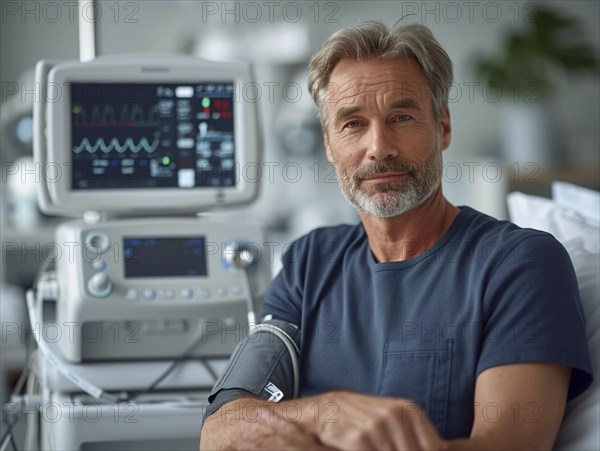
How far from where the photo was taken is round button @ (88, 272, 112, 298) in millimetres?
1634

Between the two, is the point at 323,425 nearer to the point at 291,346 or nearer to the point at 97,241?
the point at 291,346

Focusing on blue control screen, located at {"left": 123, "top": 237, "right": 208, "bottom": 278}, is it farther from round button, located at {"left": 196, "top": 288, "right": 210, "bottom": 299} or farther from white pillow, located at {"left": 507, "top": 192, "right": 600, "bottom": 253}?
white pillow, located at {"left": 507, "top": 192, "right": 600, "bottom": 253}

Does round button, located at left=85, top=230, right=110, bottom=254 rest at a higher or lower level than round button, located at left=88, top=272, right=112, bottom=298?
higher

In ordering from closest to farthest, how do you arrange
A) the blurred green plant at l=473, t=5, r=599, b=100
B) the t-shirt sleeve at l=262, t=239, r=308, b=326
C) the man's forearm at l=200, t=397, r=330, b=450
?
the man's forearm at l=200, t=397, r=330, b=450 → the t-shirt sleeve at l=262, t=239, r=308, b=326 → the blurred green plant at l=473, t=5, r=599, b=100

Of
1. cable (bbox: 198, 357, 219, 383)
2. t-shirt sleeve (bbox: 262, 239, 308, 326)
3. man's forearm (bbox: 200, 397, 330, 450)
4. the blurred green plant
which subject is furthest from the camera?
the blurred green plant

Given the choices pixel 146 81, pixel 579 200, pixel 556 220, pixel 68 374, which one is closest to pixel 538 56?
pixel 579 200

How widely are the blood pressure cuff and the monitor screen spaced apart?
463 mm

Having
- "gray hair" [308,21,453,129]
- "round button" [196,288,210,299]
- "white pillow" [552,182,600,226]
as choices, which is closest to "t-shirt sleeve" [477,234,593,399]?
"gray hair" [308,21,453,129]

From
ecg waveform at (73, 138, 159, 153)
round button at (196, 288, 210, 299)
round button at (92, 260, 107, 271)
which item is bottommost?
round button at (196, 288, 210, 299)

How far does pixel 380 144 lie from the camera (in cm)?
135

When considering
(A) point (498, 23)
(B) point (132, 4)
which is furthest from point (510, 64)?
(B) point (132, 4)

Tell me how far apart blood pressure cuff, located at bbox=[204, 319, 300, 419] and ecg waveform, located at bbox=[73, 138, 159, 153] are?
0.53 m

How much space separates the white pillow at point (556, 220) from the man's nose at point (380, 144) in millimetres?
392

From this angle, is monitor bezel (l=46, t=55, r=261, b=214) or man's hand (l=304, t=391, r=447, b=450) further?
monitor bezel (l=46, t=55, r=261, b=214)
